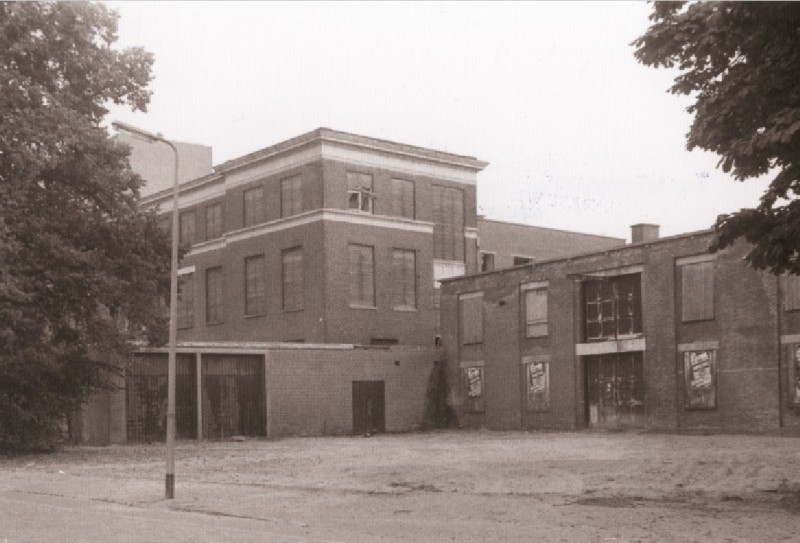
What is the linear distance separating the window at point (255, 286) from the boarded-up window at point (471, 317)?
11054 mm

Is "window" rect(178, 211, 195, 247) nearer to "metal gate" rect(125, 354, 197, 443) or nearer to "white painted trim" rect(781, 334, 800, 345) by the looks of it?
"metal gate" rect(125, 354, 197, 443)

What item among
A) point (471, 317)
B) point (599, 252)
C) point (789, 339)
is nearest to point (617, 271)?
point (599, 252)

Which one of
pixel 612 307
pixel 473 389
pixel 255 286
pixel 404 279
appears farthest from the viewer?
pixel 255 286

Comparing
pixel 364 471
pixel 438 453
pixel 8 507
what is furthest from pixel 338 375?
pixel 8 507

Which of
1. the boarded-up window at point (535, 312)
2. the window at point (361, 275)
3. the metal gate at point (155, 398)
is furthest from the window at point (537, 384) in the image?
the metal gate at point (155, 398)

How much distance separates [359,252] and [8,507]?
3285cm

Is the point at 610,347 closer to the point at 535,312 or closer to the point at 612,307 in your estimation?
the point at 612,307

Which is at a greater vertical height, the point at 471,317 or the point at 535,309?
the point at 535,309

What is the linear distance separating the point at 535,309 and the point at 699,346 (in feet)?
28.8

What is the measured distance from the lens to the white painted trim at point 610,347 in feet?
130

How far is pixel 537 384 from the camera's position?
143ft

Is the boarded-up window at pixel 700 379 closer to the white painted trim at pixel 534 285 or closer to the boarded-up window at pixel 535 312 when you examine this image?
the boarded-up window at pixel 535 312

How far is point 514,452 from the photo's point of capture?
97.9 feet

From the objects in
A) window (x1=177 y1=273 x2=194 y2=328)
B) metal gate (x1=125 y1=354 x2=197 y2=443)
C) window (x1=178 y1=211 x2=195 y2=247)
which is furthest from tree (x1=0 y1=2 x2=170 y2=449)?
window (x1=178 y1=211 x2=195 y2=247)
